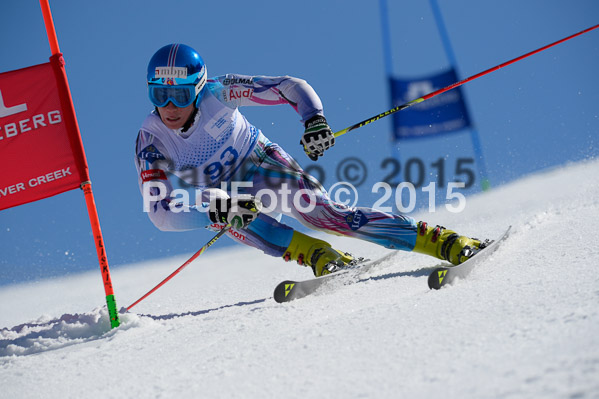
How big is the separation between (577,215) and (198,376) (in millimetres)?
3001

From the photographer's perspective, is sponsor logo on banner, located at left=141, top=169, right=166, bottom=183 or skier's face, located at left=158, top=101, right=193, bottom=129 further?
skier's face, located at left=158, top=101, right=193, bottom=129

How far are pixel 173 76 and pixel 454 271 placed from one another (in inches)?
68.2

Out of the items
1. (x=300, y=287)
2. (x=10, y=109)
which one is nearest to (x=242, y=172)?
(x=300, y=287)

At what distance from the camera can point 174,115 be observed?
313cm

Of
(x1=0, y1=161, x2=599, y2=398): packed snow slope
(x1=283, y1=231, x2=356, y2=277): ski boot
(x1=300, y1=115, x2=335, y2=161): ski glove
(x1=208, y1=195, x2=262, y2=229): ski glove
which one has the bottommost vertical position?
(x1=0, y1=161, x2=599, y2=398): packed snow slope

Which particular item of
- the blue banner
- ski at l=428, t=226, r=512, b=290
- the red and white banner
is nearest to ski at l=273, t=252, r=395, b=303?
ski at l=428, t=226, r=512, b=290

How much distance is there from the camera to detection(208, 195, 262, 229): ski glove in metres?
2.86

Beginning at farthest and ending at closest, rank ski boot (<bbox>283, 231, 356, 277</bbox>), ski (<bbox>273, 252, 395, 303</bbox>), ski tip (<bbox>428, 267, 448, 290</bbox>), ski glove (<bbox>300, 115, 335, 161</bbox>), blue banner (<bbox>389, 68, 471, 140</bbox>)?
blue banner (<bbox>389, 68, 471, 140</bbox>)
ski boot (<bbox>283, 231, 356, 277</bbox>)
ski glove (<bbox>300, 115, 335, 161</bbox>)
ski (<bbox>273, 252, 395, 303</bbox>)
ski tip (<bbox>428, 267, 448, 290</bbox>)

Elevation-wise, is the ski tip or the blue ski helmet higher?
the blue ski helmet

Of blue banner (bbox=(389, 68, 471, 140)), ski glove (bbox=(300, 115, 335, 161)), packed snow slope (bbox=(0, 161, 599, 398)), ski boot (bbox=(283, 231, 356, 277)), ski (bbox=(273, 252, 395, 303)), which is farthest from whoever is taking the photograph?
blue banner (bbox=(389, 68, 471, 140))

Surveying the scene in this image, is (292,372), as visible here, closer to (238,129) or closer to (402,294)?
(402,294)

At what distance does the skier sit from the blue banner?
678 centimetres

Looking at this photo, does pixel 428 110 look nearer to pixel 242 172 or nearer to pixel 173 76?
pixel 242 172

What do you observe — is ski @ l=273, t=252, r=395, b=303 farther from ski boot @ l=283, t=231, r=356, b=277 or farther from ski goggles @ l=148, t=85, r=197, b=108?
ski goggles @ l=148, t=85, r=197, b=108
